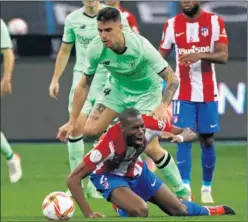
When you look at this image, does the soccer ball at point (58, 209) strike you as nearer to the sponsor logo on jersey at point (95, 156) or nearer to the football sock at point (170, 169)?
the sponsor logo on jersey at point (95, 156)

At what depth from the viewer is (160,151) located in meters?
10.7

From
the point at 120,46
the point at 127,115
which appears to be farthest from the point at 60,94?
the point at 127,115

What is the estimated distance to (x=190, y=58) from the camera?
37.4 feet

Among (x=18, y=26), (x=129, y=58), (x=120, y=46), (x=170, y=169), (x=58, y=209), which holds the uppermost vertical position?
(x=120, y=46)

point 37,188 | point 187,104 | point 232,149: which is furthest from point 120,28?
point 232,149

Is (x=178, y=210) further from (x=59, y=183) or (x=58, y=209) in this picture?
(x=59, y=183)

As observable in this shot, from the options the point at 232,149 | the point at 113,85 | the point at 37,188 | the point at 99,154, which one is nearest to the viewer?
the point at 99,154

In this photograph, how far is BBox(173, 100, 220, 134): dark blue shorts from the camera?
38.3 feet

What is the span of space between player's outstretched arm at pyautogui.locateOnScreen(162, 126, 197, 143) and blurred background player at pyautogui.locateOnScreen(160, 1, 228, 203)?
982 mm

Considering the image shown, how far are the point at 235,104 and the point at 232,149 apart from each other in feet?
2.34

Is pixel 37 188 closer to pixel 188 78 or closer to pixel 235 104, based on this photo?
pixel 188 78

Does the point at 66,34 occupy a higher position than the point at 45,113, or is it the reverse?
the point at 66,34

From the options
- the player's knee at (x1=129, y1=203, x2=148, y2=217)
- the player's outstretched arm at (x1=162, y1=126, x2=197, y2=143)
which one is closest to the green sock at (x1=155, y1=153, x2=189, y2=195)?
the player's outstretched arm at (x1=162, y1=126, x2=197, y2=143)

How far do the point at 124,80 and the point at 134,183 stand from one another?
99 centimetres
